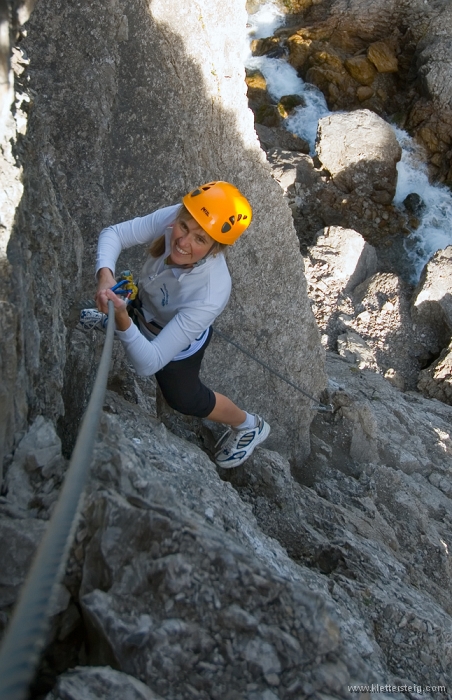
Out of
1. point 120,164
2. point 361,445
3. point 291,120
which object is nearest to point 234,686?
point 120,164

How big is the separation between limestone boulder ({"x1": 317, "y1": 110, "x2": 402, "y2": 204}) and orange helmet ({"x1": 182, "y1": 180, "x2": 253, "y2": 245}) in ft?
37.1

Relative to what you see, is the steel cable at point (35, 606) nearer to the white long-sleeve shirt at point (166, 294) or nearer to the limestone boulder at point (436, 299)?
the white long-sleeve shirt at point (166, 294)

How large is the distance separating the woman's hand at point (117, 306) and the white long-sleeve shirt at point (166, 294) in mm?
37

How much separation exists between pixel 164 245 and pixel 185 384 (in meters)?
0.95

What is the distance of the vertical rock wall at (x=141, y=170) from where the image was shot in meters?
3.12

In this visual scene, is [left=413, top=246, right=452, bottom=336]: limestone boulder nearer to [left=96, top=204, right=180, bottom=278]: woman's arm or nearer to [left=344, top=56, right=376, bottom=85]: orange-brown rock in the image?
[left=96, top=204, right=180, bottom=278]: woman's arm

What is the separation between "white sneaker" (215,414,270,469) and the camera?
4695mm

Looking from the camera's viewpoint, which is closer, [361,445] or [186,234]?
[186,234]

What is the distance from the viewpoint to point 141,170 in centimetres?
445

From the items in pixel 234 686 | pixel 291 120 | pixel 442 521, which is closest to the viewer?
pixel 234 686

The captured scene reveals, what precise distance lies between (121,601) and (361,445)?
450 centimetres

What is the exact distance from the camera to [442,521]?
19.7 feet

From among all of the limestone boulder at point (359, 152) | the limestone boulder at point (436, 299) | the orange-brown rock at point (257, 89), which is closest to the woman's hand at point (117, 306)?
the limestone boulder at point (436, 299)

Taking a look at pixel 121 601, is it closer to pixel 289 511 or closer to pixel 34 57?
pixel 289 511
